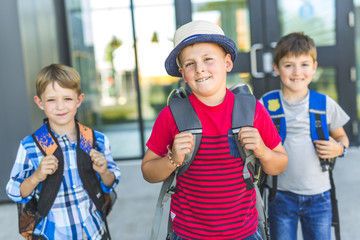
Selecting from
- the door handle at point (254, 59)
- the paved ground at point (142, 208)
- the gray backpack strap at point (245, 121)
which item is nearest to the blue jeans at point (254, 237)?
the gray backpack strap at point (245, 121)

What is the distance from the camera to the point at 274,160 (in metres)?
1.47

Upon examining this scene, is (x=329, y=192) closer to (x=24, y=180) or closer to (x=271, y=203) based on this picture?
(x=271, y=203)

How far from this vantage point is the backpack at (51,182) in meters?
1.67

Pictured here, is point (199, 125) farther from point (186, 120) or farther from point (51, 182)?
point (51, 182)

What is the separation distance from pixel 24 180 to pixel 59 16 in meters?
3.64

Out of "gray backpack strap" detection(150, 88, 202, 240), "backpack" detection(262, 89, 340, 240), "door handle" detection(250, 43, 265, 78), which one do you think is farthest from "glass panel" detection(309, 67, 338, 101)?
"gray backpack strap" detection(150, 88, 202, 240)

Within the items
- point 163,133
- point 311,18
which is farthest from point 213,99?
point 311,18

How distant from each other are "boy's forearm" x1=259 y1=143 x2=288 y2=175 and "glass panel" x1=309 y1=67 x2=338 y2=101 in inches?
129

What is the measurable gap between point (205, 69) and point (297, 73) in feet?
2.65

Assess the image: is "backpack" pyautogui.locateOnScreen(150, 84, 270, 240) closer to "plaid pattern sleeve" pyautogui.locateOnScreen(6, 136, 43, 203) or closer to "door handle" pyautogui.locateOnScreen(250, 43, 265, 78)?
"plaid pattern sleeve" pyautogui.locateOnScreen(6, 136, 43, 203)

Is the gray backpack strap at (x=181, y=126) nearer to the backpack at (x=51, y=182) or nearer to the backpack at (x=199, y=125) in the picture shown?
the backpack at (x=199, y=125)

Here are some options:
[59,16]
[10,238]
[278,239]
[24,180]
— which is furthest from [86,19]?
[278,239]

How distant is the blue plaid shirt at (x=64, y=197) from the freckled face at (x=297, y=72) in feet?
4.26

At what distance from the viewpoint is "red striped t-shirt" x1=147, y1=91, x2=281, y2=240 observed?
1.41 m
